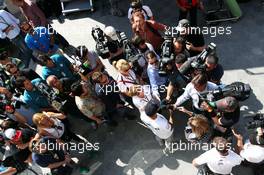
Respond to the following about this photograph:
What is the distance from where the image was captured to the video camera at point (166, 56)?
21.5ft

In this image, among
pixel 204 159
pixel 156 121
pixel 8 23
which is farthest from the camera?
pixel 8 23

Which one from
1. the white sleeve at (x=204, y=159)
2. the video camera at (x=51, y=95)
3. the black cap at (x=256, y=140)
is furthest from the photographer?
the video camera at (x=51, y=95)

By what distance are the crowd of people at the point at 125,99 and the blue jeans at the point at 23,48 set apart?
2.61 ft

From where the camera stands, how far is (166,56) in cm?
664

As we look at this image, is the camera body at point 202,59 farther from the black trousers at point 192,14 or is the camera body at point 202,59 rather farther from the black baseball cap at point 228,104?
the black trousers at point 192,14

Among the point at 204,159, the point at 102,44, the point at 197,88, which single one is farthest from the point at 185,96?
the point at 102,44

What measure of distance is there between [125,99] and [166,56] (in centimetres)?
121

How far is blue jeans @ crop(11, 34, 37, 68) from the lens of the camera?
857 centimetres

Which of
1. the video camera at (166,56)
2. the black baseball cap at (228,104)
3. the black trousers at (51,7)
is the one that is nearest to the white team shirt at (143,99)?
the video camera at (166,56)

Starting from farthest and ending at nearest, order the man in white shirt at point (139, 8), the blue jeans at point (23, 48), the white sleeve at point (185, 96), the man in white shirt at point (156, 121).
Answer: the blue jeans at point (23, 48) < the man in white shirt at point (139, 8) < the white sleeve at point (185, 96) < the man in white shirt at point (156, 121)

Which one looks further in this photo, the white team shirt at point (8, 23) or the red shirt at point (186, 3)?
the white team shirt at point (8, 23)

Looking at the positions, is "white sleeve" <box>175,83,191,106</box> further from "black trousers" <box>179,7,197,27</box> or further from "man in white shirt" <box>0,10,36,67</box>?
"man in white shirt" <box>0,10,36,67</box>

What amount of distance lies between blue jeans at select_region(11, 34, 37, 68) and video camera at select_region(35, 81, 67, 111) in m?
2.12

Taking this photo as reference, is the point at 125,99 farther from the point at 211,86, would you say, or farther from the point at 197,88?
the point at 211,86
